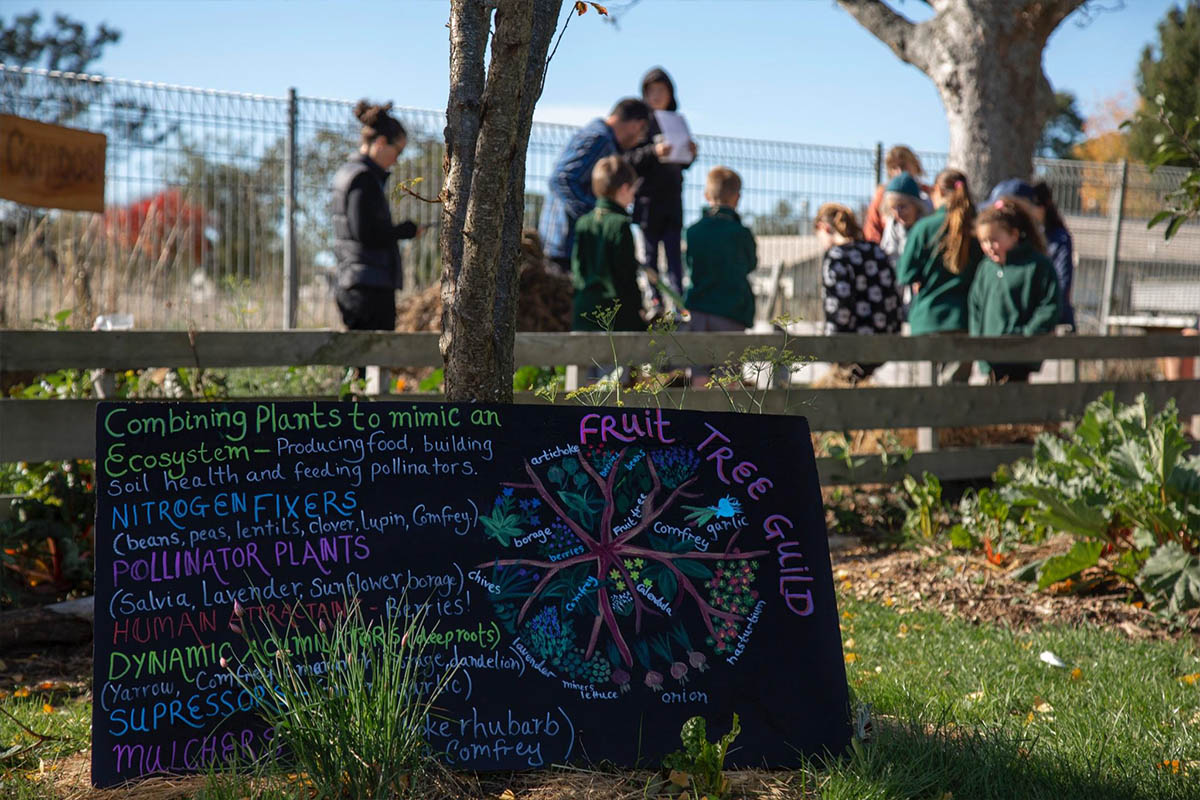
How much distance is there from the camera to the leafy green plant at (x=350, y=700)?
216 centimetres

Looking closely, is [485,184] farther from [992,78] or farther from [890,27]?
[890,27]

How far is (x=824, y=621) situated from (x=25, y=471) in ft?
11.8

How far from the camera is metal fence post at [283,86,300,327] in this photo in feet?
28.3

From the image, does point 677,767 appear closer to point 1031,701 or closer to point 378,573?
point 378,573

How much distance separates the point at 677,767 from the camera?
2.41 meters

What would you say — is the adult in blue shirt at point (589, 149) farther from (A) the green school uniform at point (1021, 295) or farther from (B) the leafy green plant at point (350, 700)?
(B) the leafy green plant at point (350, 700)

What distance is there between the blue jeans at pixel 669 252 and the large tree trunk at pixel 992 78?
3.06 meters

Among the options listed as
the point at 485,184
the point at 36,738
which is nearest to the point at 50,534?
the point at 36,738

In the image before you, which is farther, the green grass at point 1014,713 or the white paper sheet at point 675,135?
the white paper sheet at point 675,135

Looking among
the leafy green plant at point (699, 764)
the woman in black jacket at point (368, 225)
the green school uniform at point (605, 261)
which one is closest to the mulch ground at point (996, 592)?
the green school uniform at point (605, 261)

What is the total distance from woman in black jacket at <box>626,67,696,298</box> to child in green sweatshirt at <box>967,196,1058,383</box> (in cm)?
220

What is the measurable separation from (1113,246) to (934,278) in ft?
23.4

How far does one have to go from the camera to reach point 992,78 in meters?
9.49

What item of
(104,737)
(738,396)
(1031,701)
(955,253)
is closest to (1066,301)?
(955,253)
